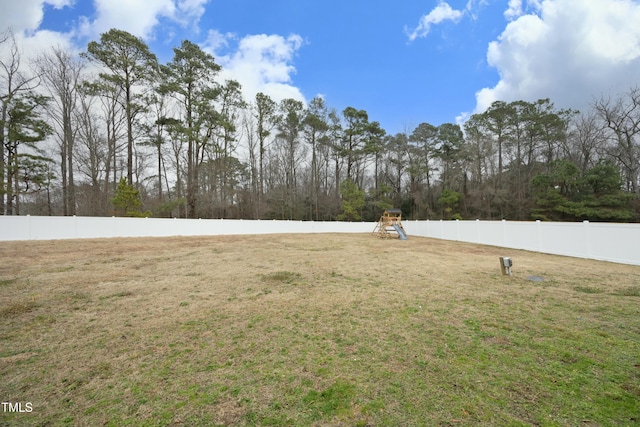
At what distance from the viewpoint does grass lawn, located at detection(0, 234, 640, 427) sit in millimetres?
1904

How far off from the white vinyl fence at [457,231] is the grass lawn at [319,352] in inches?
133

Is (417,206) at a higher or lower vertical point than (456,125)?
lower

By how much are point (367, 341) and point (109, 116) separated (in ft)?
82.8

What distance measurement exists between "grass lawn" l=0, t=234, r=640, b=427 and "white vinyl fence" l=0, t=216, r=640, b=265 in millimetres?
3383

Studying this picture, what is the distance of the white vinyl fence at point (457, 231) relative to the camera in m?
7.95

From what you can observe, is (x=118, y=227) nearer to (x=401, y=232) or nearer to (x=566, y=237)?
(x=401, y=232)

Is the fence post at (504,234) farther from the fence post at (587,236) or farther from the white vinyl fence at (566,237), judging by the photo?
the fence post at (587,236)

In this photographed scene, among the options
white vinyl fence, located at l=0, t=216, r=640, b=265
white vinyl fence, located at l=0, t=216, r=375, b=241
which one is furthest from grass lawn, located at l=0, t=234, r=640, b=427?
white vinyl fence, located at l=0, t=216, r=375, b=241

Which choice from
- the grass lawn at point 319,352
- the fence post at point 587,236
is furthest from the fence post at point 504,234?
the grass lawn at point 319,352

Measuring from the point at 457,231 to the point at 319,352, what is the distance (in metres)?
15.4

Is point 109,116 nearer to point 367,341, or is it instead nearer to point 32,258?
point 32,258

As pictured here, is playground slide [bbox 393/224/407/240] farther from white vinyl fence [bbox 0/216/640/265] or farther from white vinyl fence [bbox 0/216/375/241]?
white vinyl fence [bbox 0/216/375/241]

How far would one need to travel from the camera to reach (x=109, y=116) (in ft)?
66.6

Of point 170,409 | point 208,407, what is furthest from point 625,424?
point 170,409
